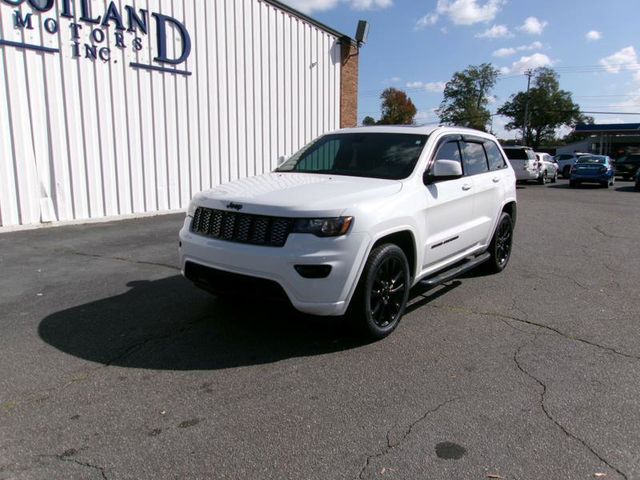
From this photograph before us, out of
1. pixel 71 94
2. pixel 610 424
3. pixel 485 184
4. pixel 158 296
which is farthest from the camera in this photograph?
pixel 71 94

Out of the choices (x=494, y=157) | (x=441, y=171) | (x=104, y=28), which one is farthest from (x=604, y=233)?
(x=104, y=28)

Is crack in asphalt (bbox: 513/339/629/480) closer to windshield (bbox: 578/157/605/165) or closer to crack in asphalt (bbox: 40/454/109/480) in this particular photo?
crack in asphalt (bbox: 40/454/109/480)

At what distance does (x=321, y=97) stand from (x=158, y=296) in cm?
1221

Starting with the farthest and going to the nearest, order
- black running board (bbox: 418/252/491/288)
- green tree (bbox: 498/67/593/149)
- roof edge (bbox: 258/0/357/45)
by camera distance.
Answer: green tree (bbox: 498/67/593/149) → roof edge (bbox: 258/0/357/45) → black running board (bbox: 418/252/491/288)

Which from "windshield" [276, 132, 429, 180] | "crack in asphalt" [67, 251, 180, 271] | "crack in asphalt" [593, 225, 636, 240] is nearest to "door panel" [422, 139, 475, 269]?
"windshield" [276, 132, 429, 180]

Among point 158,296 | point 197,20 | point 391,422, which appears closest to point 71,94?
point 197,20

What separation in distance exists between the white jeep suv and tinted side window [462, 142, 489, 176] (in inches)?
1.2

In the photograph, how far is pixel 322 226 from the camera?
3869mm

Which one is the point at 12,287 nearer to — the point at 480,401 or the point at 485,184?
the point at 480,401

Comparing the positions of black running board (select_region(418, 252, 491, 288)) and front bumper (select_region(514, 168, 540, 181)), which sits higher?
front bumper (select_region(514, 168, 540, 181))

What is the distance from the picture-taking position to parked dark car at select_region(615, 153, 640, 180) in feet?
101

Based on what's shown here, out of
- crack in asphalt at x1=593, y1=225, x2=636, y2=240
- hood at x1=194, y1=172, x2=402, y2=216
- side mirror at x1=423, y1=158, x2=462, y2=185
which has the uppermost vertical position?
side mirror at x1=423, y1=158, x2=462, y2=185

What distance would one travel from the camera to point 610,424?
3.15 metres

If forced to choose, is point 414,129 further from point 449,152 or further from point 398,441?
point 398,441
